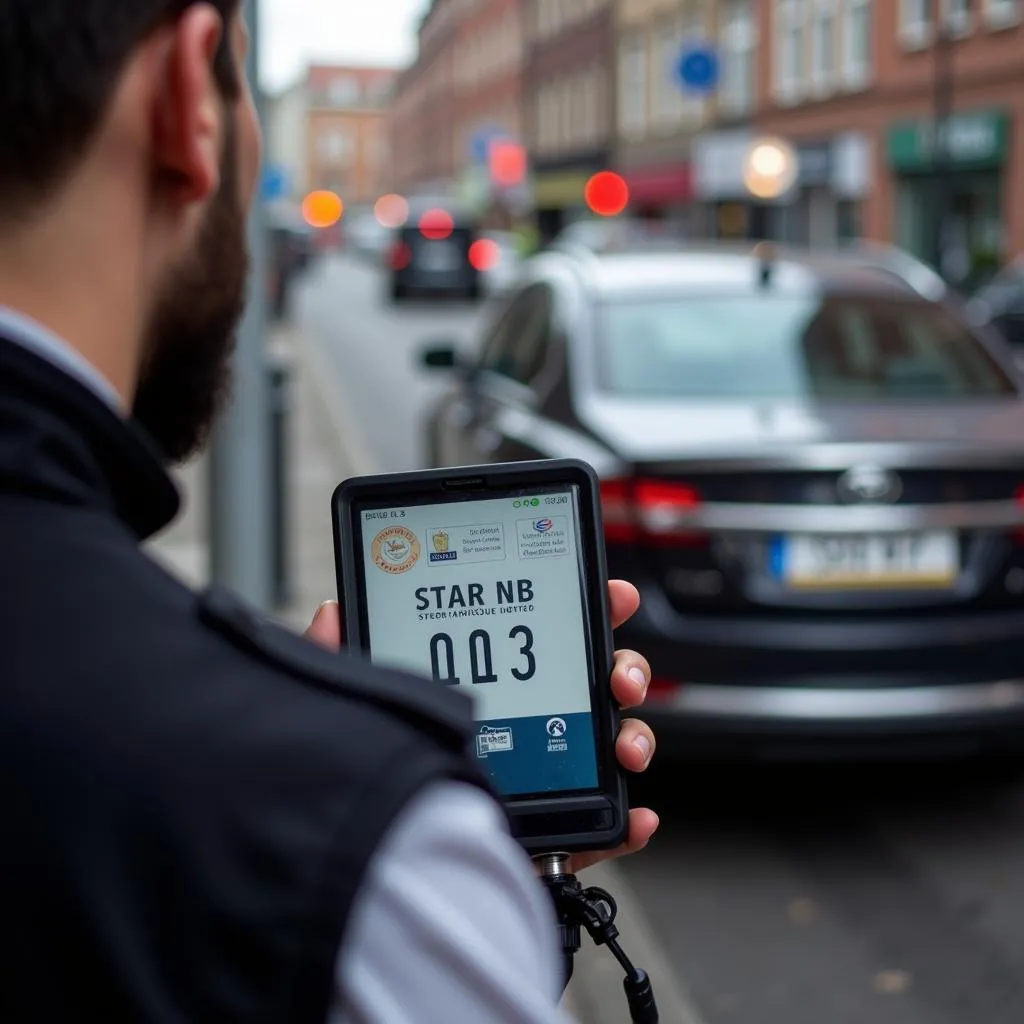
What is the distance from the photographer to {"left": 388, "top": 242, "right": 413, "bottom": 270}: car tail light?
138 feet

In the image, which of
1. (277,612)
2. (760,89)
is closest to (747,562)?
(277,612)

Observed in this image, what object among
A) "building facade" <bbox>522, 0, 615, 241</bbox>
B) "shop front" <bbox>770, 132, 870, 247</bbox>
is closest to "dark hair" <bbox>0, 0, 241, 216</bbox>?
"shop front" <bbox>770, 132, 870, 247</bbox>

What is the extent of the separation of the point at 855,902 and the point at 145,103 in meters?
4.09

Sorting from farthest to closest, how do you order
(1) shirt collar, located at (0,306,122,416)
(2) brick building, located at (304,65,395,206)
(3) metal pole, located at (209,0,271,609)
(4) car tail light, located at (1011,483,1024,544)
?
(2) brick building, located at (304,65,395,206)
(3) metal pole, located at (209,0,271,609)
(4) car tail light, located at (1011,483,1024,544)
(1) shirt collar, located at (0,306,122,416)

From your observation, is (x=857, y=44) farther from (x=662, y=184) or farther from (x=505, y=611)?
(x=505, y=611)

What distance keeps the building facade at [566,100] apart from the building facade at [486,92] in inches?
56.6

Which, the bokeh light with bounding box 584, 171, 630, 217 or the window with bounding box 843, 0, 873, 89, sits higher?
the window with bounding box 843, 0, 873, 89

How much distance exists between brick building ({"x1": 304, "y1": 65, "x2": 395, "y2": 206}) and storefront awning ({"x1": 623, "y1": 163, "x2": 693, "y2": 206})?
8354 centimetres

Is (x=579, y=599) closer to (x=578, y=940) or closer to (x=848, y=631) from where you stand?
(x=578, y=940)

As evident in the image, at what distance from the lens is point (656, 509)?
4.77 m

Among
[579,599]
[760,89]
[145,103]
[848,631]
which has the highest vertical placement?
[760,89]

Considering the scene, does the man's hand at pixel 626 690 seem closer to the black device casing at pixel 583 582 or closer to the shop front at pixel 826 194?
the black device casing at pixel 583 582

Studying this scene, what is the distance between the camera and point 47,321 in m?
0.94

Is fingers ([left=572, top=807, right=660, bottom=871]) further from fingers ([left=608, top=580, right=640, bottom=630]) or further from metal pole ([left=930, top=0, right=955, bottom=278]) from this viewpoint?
metal pole ([left=930, top=0, right=955, bottom=278])
